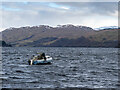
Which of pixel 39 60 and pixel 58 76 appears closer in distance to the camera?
pixel 58 76

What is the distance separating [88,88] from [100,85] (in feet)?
12.0

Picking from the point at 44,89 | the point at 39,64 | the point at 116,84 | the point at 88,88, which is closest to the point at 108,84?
the point at 116,84

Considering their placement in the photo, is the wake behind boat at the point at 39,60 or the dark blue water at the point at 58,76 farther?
the wake behind boat at the point at 39,60

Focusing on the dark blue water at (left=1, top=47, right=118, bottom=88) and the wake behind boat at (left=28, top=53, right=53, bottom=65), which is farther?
the wake behind boat at (left=28, top=53, right=53, bottom=65)

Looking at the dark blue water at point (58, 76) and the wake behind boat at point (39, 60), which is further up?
the wake behind boat at point (39, 60)

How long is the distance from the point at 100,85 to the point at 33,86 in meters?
11.8

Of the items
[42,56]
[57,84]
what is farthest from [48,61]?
[57,84]

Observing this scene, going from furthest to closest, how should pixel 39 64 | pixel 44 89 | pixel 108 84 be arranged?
1. pixel 39 64
2. pixel 108 84
3. pixel 44 89

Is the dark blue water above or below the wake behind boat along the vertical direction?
below

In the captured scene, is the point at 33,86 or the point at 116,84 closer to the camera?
the point at 33,86

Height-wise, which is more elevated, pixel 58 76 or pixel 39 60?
pixel 39 60

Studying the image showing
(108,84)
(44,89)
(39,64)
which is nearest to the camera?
(44,89)

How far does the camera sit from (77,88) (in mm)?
37625

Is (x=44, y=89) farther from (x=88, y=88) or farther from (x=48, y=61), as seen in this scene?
(x=48, y=61)
